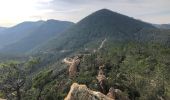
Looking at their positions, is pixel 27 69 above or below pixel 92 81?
above

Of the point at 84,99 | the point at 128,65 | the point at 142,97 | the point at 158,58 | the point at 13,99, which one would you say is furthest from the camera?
the point at 158,58

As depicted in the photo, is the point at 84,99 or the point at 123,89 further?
the point at 123,89

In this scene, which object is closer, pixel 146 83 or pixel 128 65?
pixel 146 83

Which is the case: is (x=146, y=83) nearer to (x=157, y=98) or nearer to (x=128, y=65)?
(x=157, y=98)

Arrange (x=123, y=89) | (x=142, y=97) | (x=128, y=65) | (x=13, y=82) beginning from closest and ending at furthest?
(x=13, y=82)
(x=142, y=97)
(x=123, y=89)
(x=128, y=65)

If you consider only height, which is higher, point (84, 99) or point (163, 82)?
point (84, 99)

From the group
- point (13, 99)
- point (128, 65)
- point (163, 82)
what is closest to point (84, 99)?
point (13, 99)

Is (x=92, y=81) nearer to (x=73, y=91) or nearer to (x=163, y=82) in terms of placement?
(x=163, y=82)

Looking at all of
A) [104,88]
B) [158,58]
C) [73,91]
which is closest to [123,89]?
→ [104,88]

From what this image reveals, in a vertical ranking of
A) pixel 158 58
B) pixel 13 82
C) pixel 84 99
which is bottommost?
pixel 158 58
